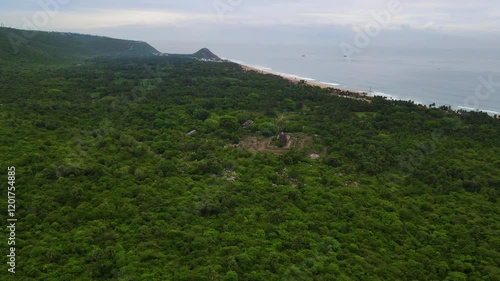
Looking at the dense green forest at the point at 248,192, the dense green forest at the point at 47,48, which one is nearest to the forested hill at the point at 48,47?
the dense green forest at the point at 47,48

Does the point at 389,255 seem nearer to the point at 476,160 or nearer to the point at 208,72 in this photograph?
the point at 476,160

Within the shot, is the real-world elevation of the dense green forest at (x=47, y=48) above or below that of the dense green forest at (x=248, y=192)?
above

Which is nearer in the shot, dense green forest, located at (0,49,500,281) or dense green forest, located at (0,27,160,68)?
dense green forest, located at (0,49,500,281)

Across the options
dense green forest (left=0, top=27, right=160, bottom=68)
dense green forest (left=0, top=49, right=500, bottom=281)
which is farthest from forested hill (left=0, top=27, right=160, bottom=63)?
dense green forest (left=0, top=49, right=500, bottom=281)

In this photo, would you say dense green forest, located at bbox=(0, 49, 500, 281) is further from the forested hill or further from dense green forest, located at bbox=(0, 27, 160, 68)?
the forested hill

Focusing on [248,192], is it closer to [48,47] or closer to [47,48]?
[47,48]

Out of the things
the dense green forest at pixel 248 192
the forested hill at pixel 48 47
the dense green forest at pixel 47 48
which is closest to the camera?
the dense green forest at pixel 248 192

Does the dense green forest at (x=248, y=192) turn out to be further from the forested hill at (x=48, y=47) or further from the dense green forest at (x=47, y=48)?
the forested hill at (x=48, y=47)

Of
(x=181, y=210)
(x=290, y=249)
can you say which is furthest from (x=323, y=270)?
(x=181, y=210)
